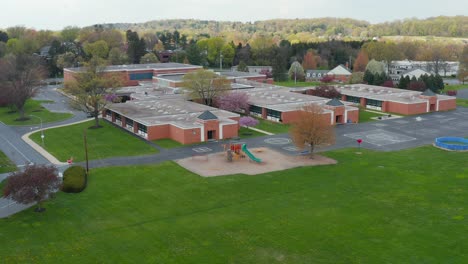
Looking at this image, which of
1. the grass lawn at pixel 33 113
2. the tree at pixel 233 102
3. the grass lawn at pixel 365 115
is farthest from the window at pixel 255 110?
the grass lawn at pixel 33 113

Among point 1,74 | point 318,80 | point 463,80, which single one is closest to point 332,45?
point 318,80

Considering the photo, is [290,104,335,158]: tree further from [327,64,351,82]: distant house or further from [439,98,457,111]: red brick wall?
[327,64,351,82]: distant house

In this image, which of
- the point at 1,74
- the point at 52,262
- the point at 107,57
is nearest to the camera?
the point at 52,262

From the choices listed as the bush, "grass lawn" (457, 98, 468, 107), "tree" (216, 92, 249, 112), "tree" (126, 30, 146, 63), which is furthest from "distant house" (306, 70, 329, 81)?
the bush

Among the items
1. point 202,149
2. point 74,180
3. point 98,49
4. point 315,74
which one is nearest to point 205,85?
point 202,149

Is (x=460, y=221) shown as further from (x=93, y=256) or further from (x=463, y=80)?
(x=463, y=80)

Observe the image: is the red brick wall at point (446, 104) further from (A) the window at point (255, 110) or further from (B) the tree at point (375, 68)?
(B) the tree at point (375, 68)
